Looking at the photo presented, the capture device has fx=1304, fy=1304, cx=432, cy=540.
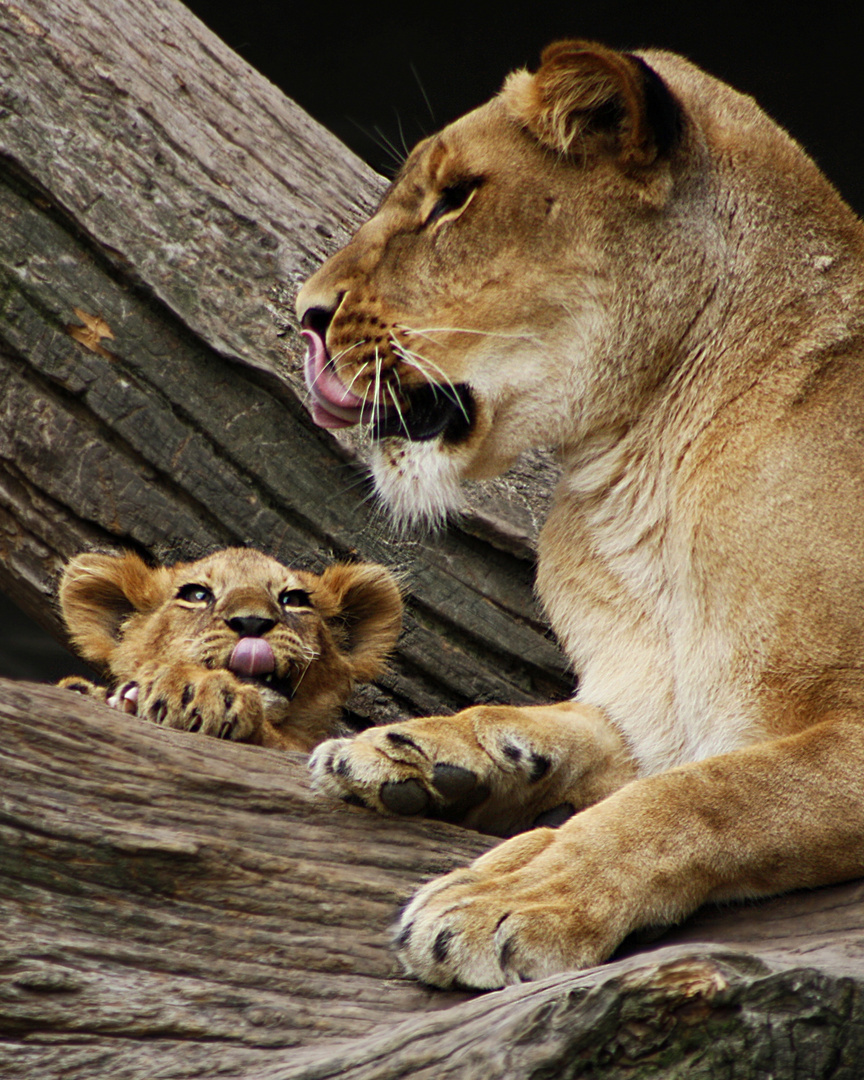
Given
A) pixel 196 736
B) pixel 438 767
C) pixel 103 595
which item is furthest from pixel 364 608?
pixel 438 767

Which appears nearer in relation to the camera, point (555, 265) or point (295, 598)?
point (555, 265)

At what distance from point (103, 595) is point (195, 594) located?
260 millimetres

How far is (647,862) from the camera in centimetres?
185

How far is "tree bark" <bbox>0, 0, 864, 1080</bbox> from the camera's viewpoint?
4.88 ft

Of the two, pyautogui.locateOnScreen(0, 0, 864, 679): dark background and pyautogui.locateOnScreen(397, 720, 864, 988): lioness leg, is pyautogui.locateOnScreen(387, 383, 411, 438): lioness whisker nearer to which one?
pyautogui.locateOnScreen(397, 720, 864, 988): lioness leg

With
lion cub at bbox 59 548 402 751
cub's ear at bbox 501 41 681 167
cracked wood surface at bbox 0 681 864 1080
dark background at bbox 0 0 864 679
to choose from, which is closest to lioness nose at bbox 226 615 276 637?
lion cub at bbox 59 548 402 751

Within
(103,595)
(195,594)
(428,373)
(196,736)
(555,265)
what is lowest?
(103,595)

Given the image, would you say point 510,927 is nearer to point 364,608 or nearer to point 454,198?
point 454,198

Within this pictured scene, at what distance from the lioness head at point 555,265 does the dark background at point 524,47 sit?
348 cm

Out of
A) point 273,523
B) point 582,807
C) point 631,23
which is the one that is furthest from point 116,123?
point 631,23

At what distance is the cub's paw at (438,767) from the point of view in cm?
215

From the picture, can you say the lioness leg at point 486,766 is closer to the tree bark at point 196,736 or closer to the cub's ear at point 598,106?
the tree bark at point 196,736

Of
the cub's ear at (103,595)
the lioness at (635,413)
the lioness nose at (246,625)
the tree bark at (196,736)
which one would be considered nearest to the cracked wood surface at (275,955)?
the tree bark at (196,736)

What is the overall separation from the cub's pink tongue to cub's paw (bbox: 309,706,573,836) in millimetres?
621
